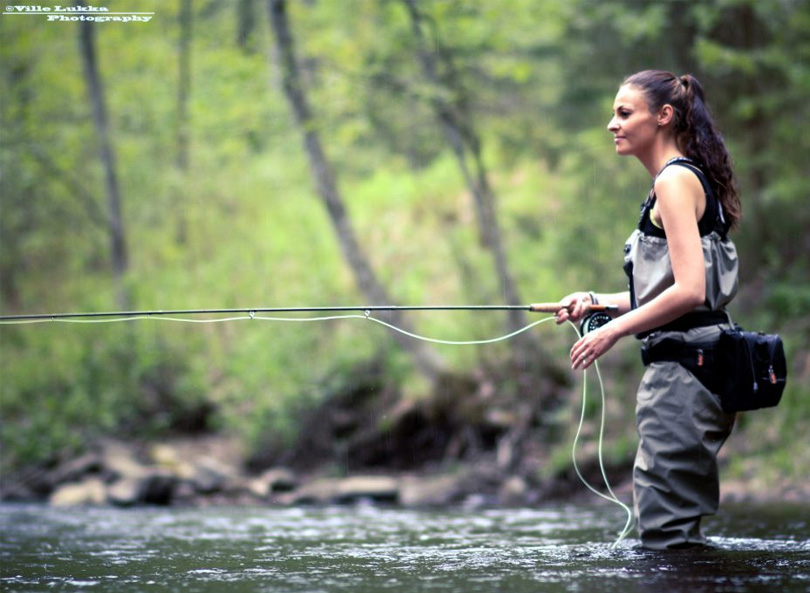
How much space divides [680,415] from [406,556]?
1.20 metres

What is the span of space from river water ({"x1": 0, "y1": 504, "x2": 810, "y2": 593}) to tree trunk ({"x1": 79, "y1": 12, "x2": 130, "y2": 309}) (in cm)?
1183

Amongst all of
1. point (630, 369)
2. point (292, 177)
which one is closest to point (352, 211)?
point (292, 177)

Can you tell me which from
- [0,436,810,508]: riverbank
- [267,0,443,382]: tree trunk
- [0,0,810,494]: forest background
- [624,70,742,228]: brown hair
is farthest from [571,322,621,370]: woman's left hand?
[267,0,443,382]: tree trunk

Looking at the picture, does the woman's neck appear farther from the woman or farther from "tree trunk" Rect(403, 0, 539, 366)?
"tree trunk" Rect(403, 0, 539, 366)

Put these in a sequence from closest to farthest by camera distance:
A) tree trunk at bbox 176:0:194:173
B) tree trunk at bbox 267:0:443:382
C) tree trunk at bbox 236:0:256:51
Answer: tree trunk at bbox 267:0:443:382, tree trunk at bbox 236:0:256:51, tree trunk at bbox 176:0:194:173

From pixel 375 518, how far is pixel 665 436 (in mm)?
3750

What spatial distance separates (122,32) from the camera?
20.7 m

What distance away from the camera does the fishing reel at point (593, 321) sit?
4047 mm

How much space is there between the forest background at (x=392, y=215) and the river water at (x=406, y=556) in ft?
15.0

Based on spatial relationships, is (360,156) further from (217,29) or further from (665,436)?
(665,436)

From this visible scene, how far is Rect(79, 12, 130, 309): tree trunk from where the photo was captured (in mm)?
18203

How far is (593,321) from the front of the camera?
4.06 m

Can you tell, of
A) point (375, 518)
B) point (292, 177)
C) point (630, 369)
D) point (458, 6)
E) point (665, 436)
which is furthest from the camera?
point (292, 177)

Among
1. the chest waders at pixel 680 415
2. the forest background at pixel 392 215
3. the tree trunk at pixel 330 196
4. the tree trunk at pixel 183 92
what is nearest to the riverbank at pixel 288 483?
the forest background at pixel 392 215
